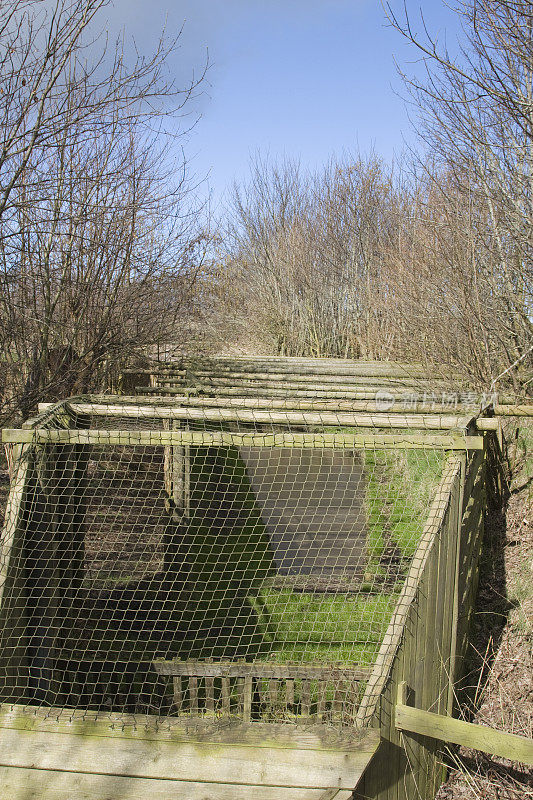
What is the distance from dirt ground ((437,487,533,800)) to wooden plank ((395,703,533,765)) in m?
0.78

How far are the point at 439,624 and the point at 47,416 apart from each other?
269 centimetres

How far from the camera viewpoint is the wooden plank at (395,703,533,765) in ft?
9.52

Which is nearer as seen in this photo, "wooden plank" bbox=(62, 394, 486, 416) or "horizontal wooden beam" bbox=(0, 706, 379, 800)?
"horizontal wooden beam" bbox=(0, 706, 379, 800)

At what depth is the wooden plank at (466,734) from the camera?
290 centimetres

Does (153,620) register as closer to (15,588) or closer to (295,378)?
(15,588)

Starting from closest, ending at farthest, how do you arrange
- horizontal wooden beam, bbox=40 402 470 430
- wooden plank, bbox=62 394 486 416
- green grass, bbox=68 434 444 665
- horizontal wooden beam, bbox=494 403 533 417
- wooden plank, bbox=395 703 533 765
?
wooden plank, bbox=395 703 533 765 → horizontal wooden beam, bbox=40 402 470 430 → green grass, bbox=68 434 444 665 → wooden plank, bbox=62 394 486 416 → horizontal wooden beam, bbox=494 403 533 417

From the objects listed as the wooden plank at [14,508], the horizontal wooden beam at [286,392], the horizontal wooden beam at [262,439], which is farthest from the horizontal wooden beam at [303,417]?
the horizontal wooden beam at [286,392]

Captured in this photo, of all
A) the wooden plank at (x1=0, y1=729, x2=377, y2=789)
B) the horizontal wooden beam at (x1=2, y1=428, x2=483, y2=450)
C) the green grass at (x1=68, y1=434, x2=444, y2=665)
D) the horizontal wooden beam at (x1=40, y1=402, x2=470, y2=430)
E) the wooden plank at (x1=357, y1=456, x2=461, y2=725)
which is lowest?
the green grass at (x1=68, y1=434, x2=444, y2=665)

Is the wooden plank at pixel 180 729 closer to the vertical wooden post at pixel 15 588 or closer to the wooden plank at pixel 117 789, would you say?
the wooden plank at pixel 117 789

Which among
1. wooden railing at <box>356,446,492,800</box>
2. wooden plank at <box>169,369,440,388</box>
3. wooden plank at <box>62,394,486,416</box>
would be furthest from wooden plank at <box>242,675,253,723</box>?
wooden plank at <box>169,369,440,388</box>

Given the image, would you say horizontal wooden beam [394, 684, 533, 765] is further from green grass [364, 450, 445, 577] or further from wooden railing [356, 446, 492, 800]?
green grass [364, 450, 445, 577]

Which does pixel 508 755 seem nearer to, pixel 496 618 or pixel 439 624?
pixel 439 624

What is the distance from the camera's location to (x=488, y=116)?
7398 mm

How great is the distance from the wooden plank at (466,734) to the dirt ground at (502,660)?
0.78 m
